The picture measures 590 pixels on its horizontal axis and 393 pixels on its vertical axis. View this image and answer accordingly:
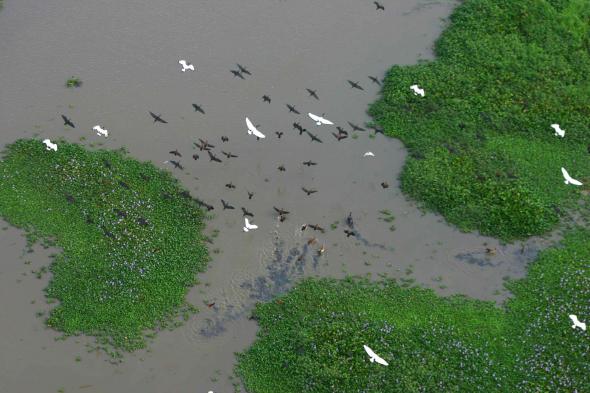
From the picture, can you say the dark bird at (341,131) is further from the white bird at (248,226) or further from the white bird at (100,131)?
the white bird at (100,131)

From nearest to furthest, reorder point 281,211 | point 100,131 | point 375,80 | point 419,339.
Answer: point 419,339
point 281,211
point 100,131
point 375,80

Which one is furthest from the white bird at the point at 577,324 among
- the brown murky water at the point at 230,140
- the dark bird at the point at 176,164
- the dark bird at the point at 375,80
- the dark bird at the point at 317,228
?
the dark bird at the point at 176,164

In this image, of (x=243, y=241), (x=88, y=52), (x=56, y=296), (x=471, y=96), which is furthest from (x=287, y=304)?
(x=88, y=52)

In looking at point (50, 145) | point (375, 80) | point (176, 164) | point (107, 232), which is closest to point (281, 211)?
point (176, 164)

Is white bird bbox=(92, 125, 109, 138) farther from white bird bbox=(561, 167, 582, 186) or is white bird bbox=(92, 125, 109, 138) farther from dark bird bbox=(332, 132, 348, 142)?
white bird bbox=(561, 167, 582, 186)

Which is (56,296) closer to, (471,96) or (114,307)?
(114,307)

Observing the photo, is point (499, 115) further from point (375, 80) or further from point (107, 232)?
point (107, 232)
